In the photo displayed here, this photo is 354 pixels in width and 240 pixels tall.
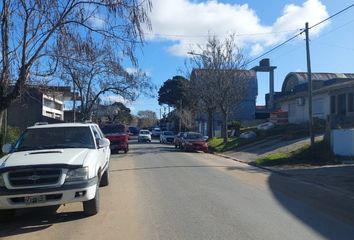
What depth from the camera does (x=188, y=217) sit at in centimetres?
1019

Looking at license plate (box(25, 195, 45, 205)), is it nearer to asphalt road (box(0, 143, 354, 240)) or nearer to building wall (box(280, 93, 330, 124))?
asphalt road (box(0, 143, 354, 240))

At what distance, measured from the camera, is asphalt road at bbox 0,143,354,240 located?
346 inches

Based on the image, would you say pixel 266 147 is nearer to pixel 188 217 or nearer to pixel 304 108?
pixel 304 108

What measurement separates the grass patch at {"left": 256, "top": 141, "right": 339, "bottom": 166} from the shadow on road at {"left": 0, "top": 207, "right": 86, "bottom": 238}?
16233 mm

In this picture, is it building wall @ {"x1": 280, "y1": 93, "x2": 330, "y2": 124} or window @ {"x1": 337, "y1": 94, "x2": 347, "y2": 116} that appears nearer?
window @ {"x1": 337, "y1": 94, "x2": 347, "y2": 116}

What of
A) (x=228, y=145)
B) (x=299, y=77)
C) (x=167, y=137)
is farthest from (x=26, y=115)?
(x=299, y=77)

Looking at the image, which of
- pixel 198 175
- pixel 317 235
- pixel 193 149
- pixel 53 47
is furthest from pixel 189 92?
pixel 317 235

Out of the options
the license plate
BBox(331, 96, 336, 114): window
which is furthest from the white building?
the license plate

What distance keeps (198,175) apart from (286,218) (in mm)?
9176

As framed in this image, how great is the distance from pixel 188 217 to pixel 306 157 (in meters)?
17.7

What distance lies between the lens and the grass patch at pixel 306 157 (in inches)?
994

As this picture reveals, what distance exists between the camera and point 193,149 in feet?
133

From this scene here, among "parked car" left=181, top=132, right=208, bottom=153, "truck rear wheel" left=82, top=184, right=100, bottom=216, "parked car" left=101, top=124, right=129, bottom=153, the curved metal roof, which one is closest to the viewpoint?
"truck rear wheel" left=82, top=184, right=100, bottom=216

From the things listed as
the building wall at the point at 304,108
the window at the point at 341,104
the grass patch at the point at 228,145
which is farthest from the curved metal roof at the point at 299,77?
the grass patch at the point at 228,145
